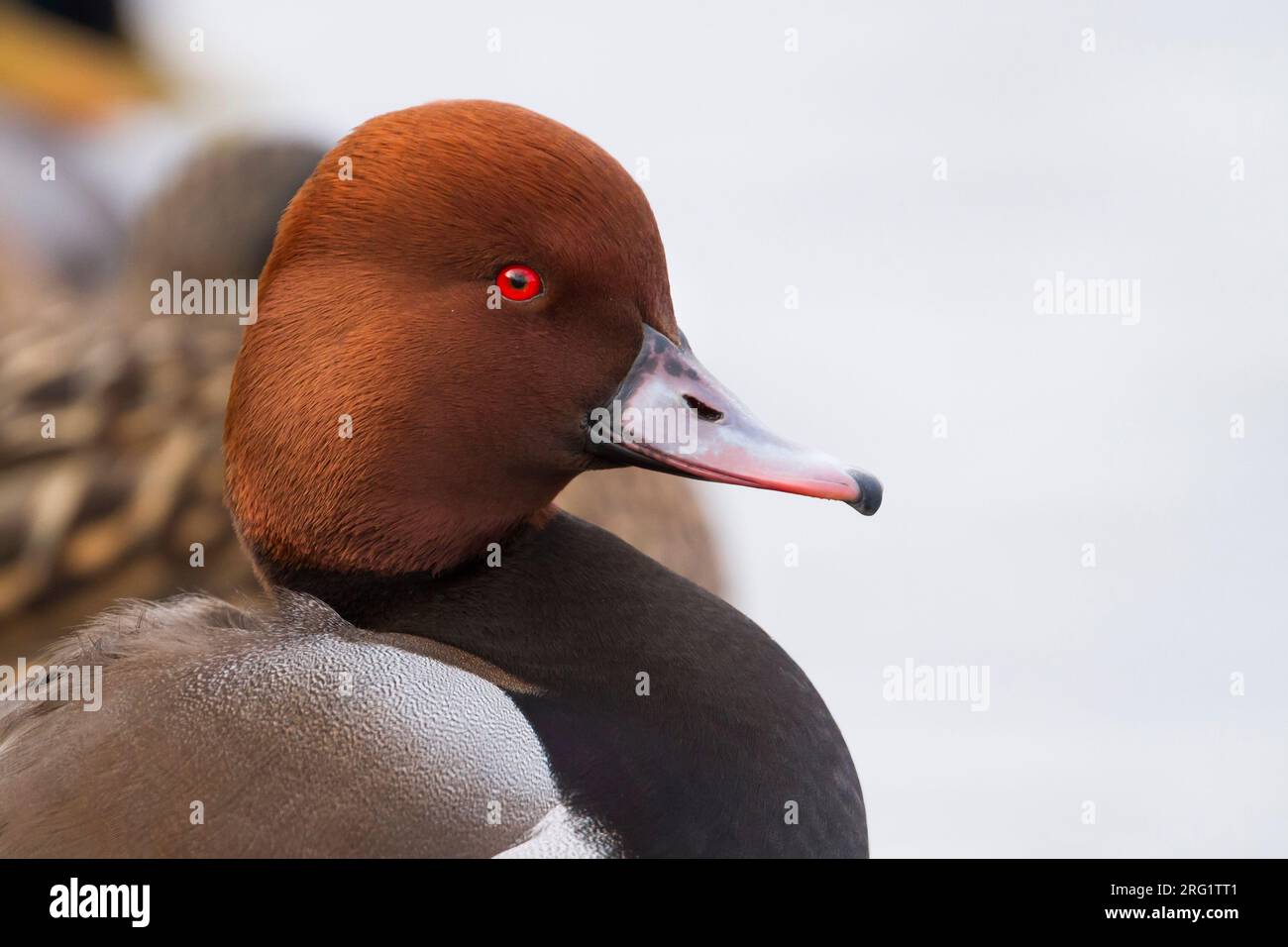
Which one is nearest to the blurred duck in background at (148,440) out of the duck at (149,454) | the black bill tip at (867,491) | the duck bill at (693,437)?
the duck at (149,454)

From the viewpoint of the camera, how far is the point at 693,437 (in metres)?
2.12

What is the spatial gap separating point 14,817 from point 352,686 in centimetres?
40

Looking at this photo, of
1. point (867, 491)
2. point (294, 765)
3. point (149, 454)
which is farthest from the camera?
point (149, 454)

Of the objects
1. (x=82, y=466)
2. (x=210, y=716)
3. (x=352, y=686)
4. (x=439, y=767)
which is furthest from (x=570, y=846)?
(x=82, y=466)

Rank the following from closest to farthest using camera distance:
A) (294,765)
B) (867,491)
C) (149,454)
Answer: (294,765), (867,491), (149,454)

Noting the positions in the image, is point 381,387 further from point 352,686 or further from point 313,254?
point 352,686

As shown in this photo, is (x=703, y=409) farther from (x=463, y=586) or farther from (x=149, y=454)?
(x=149, y=454)

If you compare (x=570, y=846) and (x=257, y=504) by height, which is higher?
(x=257, y=504)

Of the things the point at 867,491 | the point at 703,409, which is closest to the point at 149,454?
the point at 703,409

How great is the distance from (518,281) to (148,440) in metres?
1.54

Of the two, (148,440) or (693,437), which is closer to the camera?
(693,437)

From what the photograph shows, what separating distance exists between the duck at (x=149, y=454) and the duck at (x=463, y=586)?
81 cm

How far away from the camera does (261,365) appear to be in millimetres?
2057

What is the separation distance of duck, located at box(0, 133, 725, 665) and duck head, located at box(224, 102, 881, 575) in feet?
2.68
